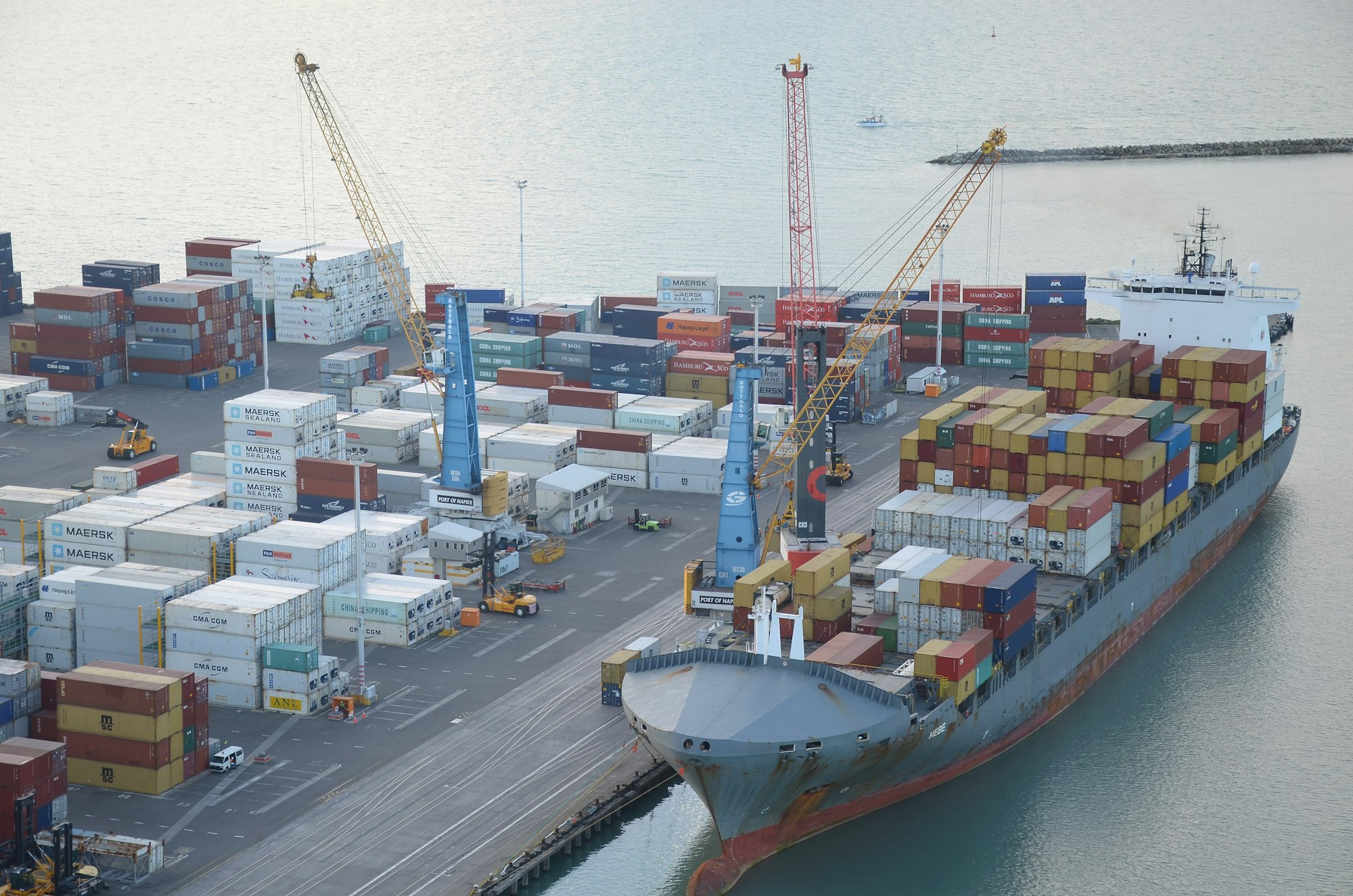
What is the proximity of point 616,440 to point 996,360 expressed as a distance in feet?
128

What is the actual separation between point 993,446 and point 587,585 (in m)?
20.7

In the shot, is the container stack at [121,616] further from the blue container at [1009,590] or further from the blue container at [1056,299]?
the blue container at [1056,299]

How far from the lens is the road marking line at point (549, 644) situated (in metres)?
74.1

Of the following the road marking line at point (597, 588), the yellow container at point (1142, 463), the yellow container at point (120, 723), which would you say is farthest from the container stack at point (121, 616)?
the yellow container at point (1142, 463)

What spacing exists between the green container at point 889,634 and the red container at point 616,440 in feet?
119

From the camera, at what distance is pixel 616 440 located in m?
101

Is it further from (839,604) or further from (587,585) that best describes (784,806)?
(587,585)

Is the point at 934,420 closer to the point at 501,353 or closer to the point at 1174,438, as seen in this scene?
the point at 1174,438

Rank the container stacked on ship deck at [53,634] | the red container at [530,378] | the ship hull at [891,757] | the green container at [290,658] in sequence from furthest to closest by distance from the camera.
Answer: the red container at [530,378], the container stacked on ship deck at [53,634], the green container at [290,658], the ship hull at [891,757]

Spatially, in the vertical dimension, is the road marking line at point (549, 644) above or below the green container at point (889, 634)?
below

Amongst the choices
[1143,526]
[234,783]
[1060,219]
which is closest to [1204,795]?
[1143,526]

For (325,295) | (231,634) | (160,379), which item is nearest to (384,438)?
(160,379)

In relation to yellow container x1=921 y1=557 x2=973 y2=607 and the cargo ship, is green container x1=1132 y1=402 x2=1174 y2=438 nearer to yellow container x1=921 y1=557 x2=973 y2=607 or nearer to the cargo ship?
the cargo ship

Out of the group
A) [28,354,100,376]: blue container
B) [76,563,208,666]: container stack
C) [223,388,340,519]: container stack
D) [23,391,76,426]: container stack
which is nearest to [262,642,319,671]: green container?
[76,563,208,666]: container stack
